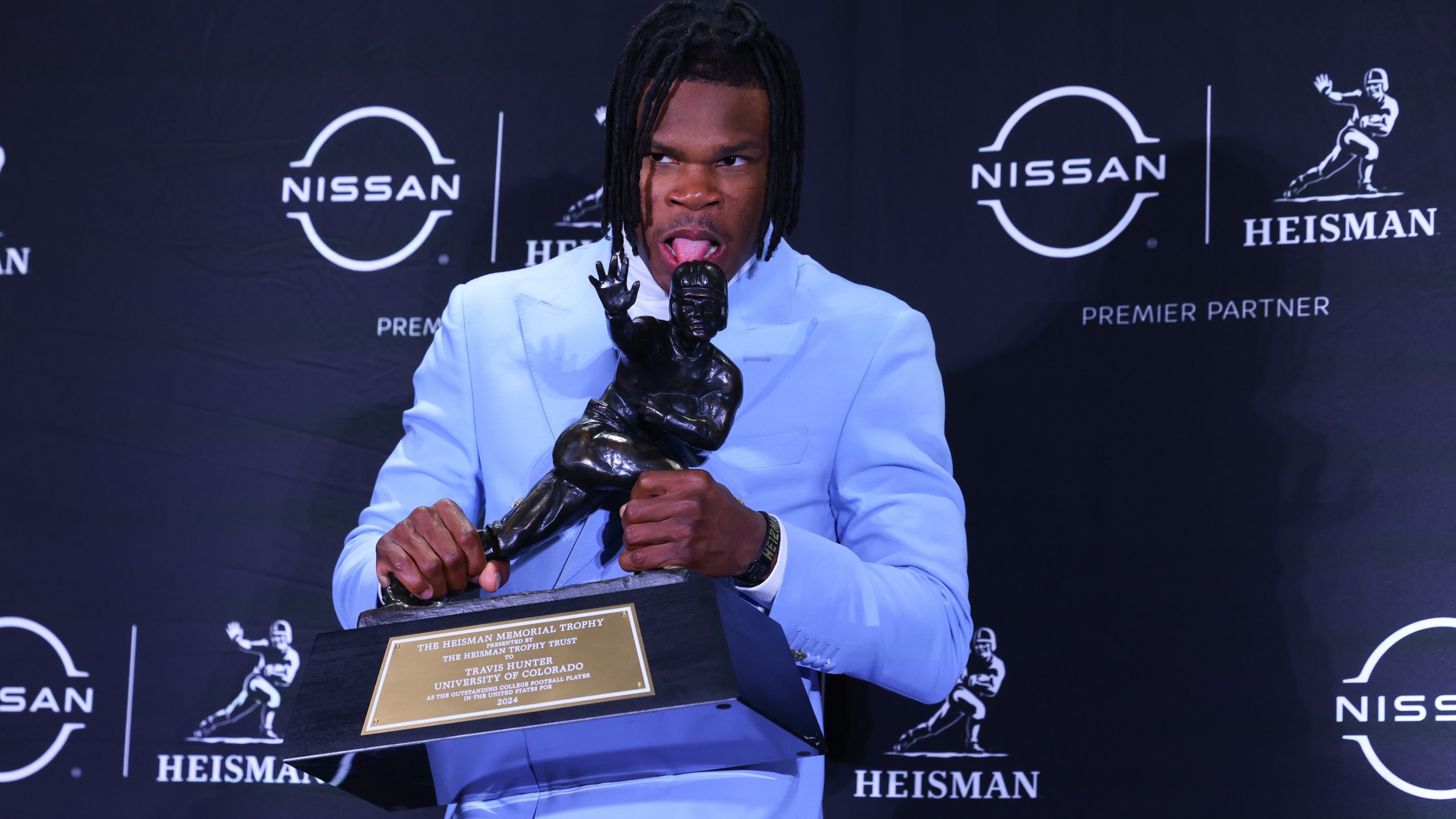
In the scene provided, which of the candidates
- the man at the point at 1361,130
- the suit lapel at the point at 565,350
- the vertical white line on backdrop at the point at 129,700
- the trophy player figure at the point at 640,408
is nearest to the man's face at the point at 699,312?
the trophy player figure at the point at 640,408

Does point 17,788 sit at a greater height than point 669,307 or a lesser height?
lesser

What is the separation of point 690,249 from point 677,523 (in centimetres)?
39

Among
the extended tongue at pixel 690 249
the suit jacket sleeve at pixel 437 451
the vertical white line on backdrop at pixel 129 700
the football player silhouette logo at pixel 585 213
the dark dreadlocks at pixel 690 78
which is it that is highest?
the football player silhouette logo at pixel 585 213

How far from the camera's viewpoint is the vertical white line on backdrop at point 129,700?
2457 mm

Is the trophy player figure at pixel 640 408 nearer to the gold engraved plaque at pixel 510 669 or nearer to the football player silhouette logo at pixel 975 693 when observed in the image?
the gold engraved plaque at pixel 510 669

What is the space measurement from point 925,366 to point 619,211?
399mm

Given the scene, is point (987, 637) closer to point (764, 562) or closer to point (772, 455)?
point (772, 455)

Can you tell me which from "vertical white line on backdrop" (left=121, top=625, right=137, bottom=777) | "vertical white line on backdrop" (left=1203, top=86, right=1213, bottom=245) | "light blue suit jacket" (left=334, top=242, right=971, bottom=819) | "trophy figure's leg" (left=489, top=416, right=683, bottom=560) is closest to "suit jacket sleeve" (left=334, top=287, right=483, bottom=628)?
"light blue suit jacket" (left=334, top=242, right=971, bottom=819)

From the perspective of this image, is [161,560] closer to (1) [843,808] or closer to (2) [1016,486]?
(1) [843,808]

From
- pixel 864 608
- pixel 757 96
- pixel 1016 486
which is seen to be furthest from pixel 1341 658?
pixel 757 96

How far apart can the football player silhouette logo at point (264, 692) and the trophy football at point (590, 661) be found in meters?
1.07

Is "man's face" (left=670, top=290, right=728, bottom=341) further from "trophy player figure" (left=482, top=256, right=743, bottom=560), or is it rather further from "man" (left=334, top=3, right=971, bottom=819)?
"man" (left=334, top=3, right=971, bottom=819)

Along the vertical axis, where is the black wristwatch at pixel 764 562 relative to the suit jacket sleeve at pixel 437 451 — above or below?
below

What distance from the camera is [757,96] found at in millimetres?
1599
